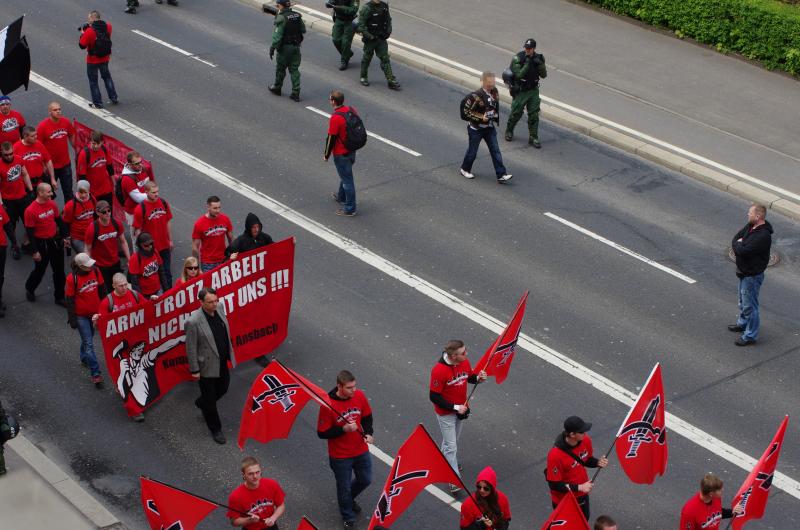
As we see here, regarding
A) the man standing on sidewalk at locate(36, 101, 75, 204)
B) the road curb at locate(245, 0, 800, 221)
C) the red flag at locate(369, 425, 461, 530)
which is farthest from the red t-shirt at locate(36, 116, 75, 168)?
the red flag at locate(369, 425, 461, 530)

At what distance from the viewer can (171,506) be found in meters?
9.67

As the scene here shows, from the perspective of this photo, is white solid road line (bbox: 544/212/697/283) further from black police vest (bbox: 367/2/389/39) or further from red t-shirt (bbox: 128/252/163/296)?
red t-shirt (bbox: 128/252/163/296)

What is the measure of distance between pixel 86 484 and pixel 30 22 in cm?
1517

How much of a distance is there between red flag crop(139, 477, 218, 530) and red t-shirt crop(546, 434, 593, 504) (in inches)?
112

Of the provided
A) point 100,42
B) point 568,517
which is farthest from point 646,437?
point 100,42

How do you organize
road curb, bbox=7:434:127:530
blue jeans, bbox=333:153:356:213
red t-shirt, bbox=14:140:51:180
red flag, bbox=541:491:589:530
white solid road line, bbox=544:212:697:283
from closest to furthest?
red flag, bbox=541:491:589:530 → road curb, bbox=7:434:127:530 → red t-shirt, bbox=14:140:51:180 → white solid road line, bbox=544:212:697:283 → blue jeans, bbox=333:153:356:213

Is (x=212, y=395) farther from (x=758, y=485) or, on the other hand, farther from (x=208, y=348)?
(x=758, y=485)

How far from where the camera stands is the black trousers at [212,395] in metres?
12.3

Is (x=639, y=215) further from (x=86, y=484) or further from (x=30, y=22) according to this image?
(x=30, y=22)

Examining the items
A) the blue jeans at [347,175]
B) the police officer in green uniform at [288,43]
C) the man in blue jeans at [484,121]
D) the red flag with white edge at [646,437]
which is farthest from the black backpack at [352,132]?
the red flag with white edge at [646,437]

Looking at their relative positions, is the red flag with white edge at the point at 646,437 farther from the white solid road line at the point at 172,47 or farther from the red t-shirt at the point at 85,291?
the white solid road line at the point at 172,47

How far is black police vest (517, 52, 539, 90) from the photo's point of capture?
19.5 meters

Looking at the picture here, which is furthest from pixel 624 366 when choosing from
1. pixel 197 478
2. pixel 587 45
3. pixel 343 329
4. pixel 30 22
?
pixel 30 22

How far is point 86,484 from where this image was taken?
11.8m
